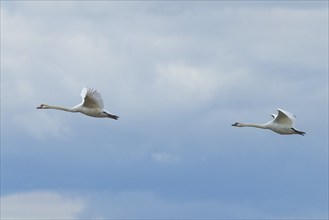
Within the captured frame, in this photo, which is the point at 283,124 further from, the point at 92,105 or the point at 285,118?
the point at 92,105

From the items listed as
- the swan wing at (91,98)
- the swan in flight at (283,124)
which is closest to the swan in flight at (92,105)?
the swan wing at (91,98)

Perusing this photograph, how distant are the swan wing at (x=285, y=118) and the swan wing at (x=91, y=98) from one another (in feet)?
42.8

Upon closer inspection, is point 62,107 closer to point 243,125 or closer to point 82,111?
point 82,111

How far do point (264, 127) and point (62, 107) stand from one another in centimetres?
1473

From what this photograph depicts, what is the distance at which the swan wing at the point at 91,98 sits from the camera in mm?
110688

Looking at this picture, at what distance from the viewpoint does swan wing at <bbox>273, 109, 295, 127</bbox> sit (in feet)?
378

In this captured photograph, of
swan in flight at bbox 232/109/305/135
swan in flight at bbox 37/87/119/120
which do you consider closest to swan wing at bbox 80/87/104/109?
swan in flight at bbox 37/87/119/120

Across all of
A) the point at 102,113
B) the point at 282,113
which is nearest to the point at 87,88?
the point at 102,113

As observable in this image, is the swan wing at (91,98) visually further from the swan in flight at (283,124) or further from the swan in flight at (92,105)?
the swan in flight at (283,124)

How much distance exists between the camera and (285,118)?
381ft

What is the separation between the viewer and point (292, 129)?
381ft

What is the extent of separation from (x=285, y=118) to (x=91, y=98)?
1453 cm

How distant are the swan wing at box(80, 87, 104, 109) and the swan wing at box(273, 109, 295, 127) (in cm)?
1305

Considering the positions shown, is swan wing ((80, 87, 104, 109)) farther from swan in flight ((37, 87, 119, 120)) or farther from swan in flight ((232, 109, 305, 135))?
swan in flight ((232, 109, 305, 135))
